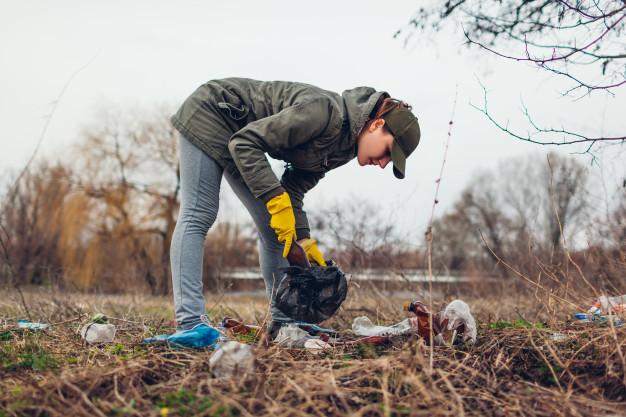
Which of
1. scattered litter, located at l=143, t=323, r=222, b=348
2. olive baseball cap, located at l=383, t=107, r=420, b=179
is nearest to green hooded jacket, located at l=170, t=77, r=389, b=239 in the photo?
olive baseball cap, located at l=383, t=107, r=420, b=179

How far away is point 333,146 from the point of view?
2.74 metres

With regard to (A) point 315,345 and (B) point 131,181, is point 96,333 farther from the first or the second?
(B) point 131,181

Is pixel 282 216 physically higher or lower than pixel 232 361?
higher

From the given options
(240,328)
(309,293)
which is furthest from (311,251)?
(240,328)

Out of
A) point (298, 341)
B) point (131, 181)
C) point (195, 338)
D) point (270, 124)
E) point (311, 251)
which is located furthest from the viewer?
point (131, 181)

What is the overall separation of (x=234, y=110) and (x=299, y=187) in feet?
2.25

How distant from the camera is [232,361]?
1776 millimetres

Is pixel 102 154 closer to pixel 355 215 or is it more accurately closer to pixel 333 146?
pixel 355 215

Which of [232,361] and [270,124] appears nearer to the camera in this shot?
[232,361]

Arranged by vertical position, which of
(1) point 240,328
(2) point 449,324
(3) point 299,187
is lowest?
(1) point 240,328

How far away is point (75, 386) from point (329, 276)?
1368 mm

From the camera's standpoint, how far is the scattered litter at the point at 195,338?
2.30 metres

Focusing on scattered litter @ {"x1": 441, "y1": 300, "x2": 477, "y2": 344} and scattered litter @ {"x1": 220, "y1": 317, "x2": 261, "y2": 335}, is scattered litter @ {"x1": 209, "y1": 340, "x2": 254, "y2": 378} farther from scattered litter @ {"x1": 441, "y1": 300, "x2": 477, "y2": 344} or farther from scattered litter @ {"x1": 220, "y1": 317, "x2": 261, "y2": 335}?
scattered litter @ {"x1": 220, "y1": 317, "x2": 261, "y2": 335}

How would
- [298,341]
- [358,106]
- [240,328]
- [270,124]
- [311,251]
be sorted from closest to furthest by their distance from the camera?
[270,124]
[298,341]
[358,106]
[311,251]
[240,328]
